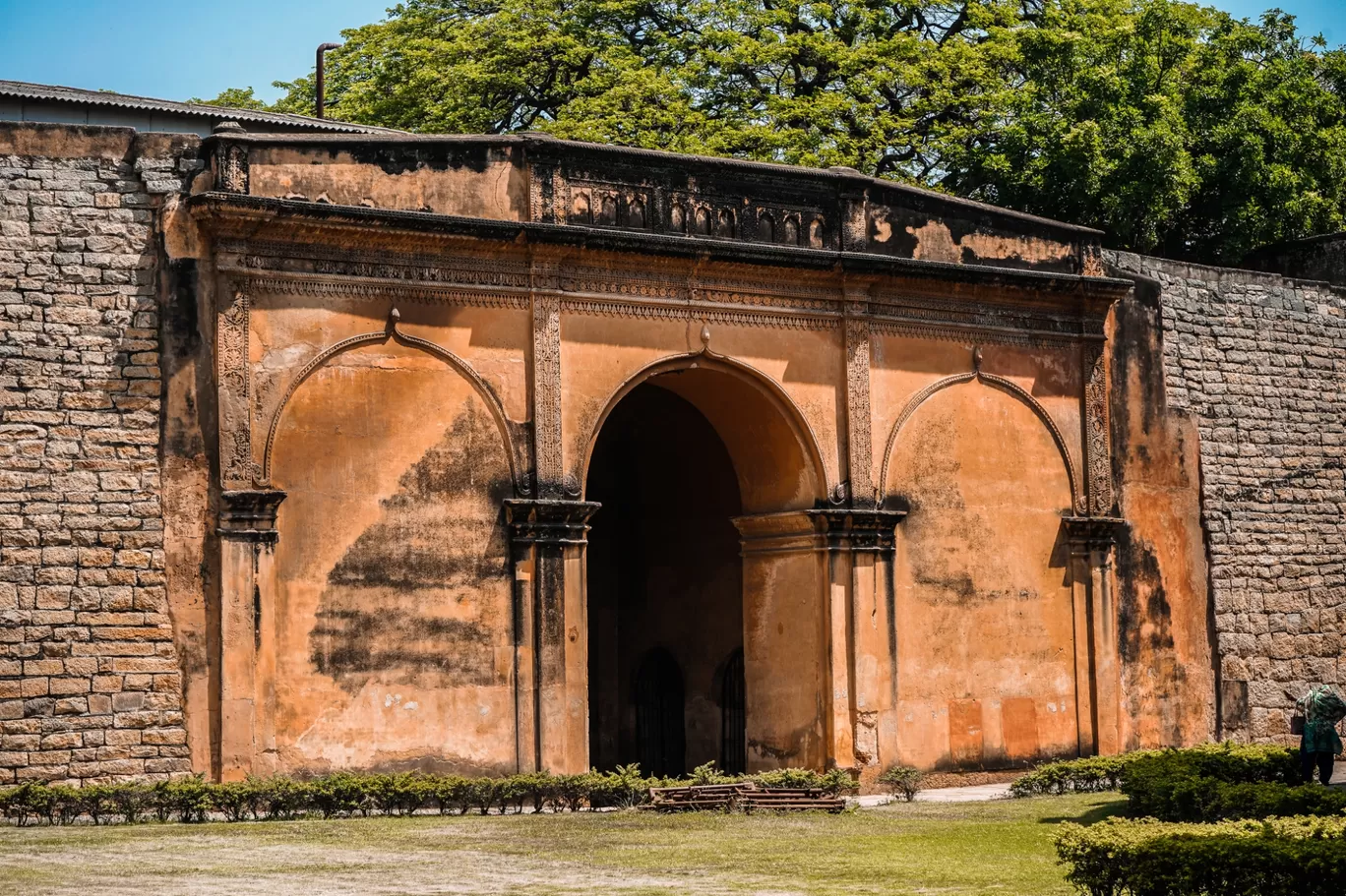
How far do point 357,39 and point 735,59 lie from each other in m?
7.25

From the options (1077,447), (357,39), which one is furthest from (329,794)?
(357,39)

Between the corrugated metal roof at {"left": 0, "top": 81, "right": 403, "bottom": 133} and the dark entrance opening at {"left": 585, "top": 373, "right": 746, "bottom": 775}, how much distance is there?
5551mm

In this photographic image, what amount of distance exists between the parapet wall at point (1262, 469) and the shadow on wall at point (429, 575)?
335 inches

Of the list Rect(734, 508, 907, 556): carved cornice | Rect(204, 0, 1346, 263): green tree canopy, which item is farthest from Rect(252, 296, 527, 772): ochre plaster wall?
Rect(204, 0, 1346, 263): green tree canopy

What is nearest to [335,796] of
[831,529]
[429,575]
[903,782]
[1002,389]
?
[429,575]

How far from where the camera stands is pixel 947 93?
29641mm

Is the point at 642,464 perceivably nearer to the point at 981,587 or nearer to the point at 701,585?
the point at 701,585

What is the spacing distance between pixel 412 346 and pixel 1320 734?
8.69 meters

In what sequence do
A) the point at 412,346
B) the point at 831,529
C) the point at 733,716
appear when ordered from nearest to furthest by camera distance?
the point at 412,346 → the point at 831,529 → the point at 733,716

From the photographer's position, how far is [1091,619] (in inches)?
793

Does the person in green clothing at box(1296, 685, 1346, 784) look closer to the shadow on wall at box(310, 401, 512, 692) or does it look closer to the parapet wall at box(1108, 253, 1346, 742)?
the parapet wall at box(1108, 253, 1346, 742)

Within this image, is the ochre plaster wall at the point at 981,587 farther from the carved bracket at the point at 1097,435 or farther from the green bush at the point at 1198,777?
A: the green bush at the point at 1198,777

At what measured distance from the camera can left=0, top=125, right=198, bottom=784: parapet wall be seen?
14.9 metres

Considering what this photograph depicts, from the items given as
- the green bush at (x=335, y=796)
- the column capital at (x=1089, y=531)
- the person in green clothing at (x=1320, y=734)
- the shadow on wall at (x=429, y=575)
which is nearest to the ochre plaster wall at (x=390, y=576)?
the shadow on wall at (x=429, y=575)
